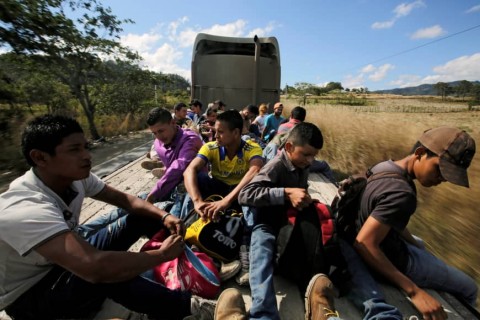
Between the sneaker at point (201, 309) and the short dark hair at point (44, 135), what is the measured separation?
3.56 ft

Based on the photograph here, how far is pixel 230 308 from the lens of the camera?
4.97ft

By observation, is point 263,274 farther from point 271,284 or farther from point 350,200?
point 350,200

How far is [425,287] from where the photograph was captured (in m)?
1.92

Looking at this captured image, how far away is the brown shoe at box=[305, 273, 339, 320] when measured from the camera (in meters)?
1.52

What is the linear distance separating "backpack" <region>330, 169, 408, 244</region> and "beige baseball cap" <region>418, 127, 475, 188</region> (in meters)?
0.21

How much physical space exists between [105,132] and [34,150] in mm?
12010

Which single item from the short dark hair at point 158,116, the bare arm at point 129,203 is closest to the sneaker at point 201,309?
the bare arm at point 129,203

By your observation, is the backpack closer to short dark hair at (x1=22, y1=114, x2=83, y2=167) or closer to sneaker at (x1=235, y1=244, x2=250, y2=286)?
sneaker at (x1=235, y1=244, x2=250, y2=286)

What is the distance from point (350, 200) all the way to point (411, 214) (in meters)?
0.35

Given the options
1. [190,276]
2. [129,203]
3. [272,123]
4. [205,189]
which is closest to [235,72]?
[272,123]

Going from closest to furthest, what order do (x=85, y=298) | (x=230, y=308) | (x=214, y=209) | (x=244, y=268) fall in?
1. (x=85, y=298)
2. (x=230, y=308)
3. (x=244, y=268)
4. (x=214, y=209)

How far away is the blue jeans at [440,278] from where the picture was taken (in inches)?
73.8

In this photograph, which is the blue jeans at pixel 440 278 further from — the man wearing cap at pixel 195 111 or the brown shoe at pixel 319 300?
the man wearing cap at pixel 195 111

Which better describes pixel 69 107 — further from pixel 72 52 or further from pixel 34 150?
pixel 34 150
